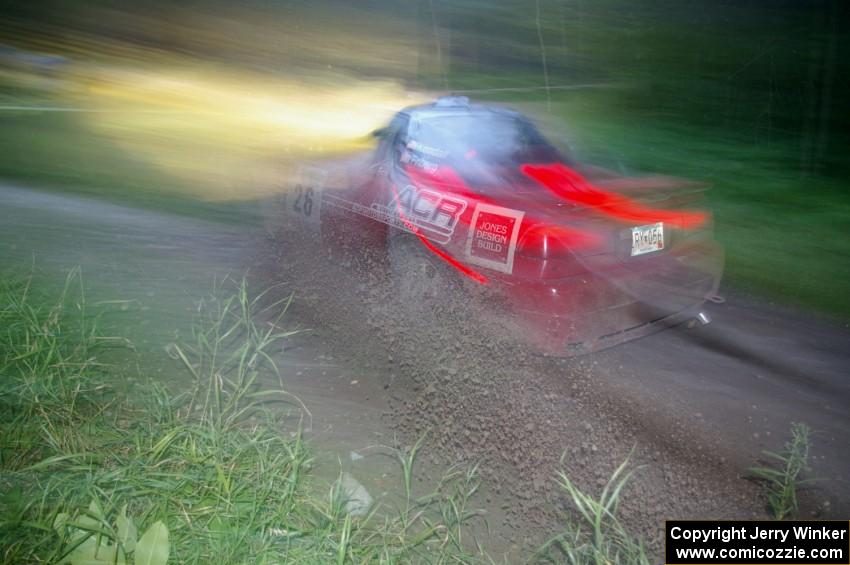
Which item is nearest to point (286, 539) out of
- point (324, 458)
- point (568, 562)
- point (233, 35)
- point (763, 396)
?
point (324, 458)

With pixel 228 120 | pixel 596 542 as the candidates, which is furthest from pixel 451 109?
pixel 596 542

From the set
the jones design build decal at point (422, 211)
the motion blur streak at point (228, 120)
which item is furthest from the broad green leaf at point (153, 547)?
the motion blur streak at point (228, 120)

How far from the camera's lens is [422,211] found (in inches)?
178

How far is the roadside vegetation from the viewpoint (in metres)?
2.46

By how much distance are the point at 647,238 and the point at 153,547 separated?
281 centimetres

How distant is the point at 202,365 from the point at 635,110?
37.5 feet

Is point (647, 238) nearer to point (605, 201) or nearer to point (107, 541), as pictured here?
point (605, 201)

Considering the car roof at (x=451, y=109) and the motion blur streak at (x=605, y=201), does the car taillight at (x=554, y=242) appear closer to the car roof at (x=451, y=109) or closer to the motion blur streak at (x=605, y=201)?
the motion blur streak at (x=605, y=201)

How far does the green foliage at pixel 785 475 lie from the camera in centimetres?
282

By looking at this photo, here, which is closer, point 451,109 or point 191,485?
point 191,485

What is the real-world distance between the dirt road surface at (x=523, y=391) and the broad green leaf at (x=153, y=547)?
85cm

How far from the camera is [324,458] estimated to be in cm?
324

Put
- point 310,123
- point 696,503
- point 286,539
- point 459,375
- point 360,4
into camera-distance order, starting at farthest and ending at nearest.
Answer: point 360,4 → point 310,123 → point 459,375 → point 696,503 → point 286,539

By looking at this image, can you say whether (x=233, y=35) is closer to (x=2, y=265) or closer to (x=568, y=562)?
(x=2, y=265)
